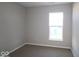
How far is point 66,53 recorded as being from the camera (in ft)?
10.6

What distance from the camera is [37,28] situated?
3611 mm

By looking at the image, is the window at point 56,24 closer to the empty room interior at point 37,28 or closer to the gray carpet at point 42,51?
the empty room interior at point 37,28

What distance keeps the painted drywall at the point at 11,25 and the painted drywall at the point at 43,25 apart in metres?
0.26

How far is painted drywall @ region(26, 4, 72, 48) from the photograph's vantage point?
3180 millimetres

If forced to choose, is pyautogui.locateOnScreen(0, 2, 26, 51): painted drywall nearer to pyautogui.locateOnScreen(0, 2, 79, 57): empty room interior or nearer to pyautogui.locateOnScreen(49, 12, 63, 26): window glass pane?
pyautogui.locateOnScreen(0, 2, 79, 57): empty room interior

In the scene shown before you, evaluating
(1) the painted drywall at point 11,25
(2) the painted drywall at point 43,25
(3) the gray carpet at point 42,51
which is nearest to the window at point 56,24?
(2) the painted drywall at point 43,25

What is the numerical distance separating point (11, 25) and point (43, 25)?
118 cm

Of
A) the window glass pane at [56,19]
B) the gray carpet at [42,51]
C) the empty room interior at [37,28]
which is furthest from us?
the gray carpet at [42,51]

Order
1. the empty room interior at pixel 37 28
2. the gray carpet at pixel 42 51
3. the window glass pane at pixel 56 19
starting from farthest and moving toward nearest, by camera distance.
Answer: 1. the gray carpet at pixel 42 51
2. the empty room interior at pixel 37 28
3. the window glass pane at pixel 56 19

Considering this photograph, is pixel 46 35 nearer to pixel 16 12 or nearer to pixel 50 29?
pixel 50 29

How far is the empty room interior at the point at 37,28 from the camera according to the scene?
9.84ft

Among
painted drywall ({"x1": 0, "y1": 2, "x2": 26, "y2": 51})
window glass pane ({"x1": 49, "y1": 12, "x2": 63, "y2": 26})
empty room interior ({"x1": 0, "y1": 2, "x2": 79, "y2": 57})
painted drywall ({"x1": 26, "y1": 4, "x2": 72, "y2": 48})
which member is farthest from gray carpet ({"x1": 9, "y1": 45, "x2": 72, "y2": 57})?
window glass pane ({"x1": 49, "y1": 12, "x2": 63, "y2": 26})

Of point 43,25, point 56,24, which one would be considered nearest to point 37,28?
point 43,25

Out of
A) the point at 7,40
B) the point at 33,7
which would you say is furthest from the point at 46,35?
the point at 7,40
